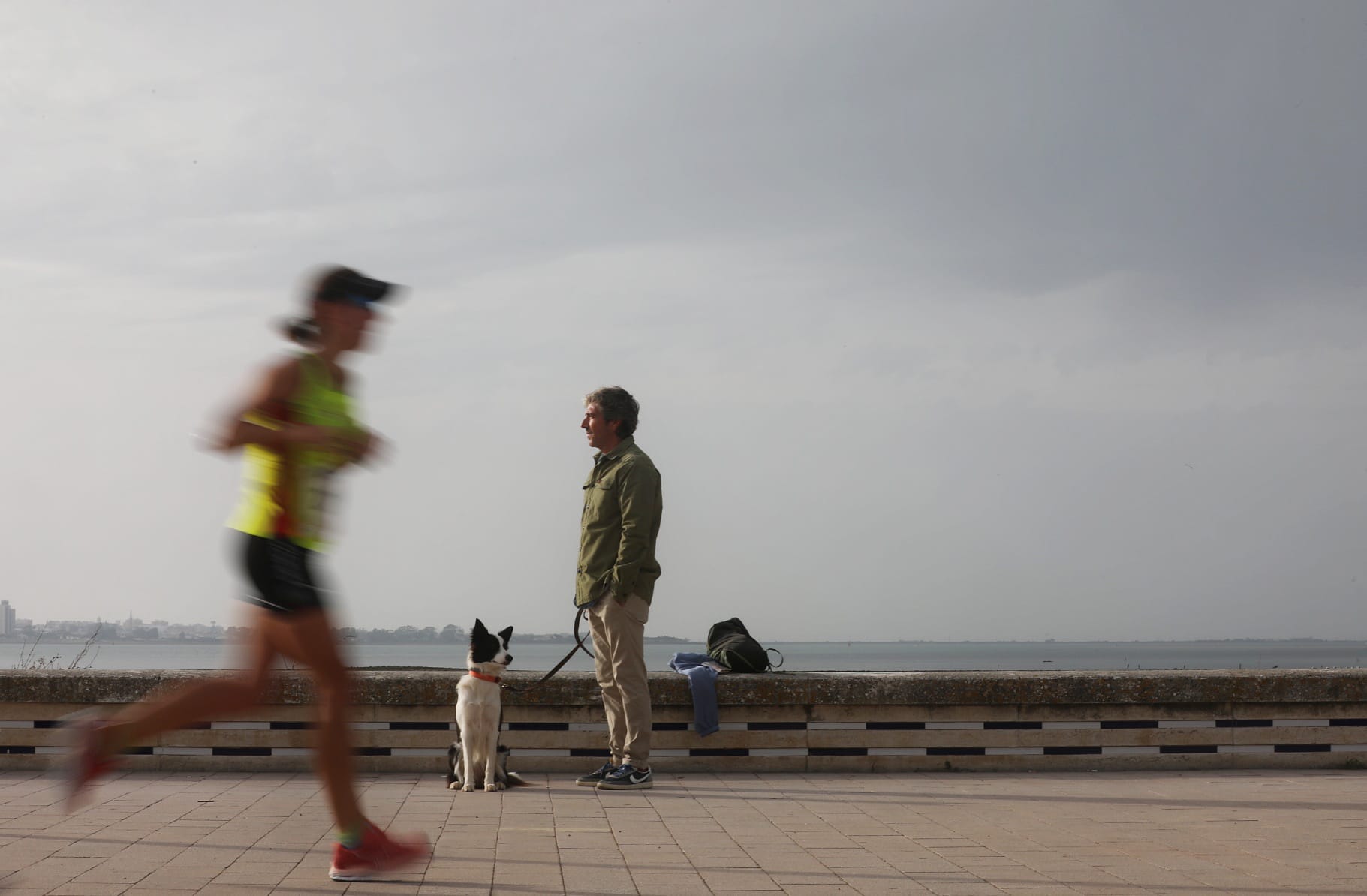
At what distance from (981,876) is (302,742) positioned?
4.47m


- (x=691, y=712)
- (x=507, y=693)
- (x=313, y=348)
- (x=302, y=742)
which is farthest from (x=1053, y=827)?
(x=302, y=742)

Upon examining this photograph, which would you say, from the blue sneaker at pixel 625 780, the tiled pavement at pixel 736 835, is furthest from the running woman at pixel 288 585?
the blue sneaker at pixel 625 780

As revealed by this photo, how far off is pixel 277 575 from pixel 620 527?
3529 millimetres

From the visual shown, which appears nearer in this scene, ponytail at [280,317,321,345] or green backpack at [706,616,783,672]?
ponytail at [280,317,321,345]

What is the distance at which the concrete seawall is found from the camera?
745 cm

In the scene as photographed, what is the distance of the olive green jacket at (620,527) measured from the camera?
23.0 ft

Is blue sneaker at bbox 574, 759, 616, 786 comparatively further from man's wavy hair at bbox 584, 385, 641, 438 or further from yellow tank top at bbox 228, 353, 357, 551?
yellow tank top at bbox 228, 353, 357, 551

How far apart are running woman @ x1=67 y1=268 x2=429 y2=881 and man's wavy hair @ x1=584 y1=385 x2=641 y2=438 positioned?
3302 millimetres

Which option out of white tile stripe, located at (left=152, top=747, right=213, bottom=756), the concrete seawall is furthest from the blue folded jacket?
white tile stripe, located at (left=152, top=747, right=213, bottom=756)

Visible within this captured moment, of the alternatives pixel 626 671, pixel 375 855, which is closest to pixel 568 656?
pixel 626 671

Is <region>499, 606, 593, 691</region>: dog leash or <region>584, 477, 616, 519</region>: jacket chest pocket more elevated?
<region>584, 477, 616, 519</region>: jacket chest pocket

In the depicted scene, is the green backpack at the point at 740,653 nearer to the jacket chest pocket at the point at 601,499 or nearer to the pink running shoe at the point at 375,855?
the jacket chest pocket at the point at 601,499

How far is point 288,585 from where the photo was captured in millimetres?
3834

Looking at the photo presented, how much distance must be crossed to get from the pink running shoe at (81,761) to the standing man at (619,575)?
3.49 meters
